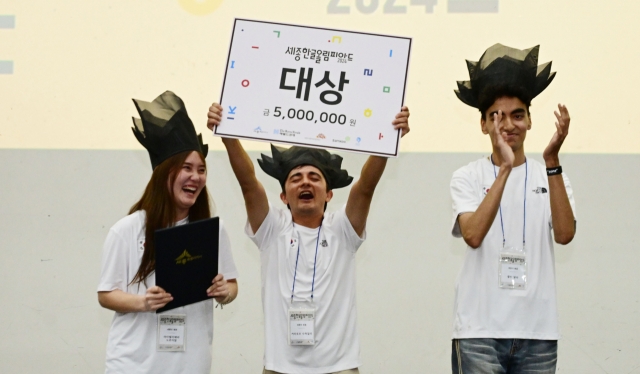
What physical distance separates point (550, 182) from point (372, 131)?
2.16ft

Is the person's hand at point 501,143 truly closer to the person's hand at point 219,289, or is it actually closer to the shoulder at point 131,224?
the person's hand at point 219,289

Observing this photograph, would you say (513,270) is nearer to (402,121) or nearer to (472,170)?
(472,170)

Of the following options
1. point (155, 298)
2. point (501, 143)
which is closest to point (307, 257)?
point (155, 298)

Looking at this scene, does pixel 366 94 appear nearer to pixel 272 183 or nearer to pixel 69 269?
pixel 272 183

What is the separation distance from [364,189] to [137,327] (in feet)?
3.23

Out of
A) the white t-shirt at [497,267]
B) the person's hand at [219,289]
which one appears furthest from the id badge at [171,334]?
the white t-shirt at [497,267]

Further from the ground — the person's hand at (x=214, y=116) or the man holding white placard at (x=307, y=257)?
the person's hand at (x=214, y=116)

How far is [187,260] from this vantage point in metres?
2.64

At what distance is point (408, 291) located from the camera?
3947 mm

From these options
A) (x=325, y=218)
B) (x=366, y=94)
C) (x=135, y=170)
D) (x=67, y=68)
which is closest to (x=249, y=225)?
(x=325, y=218)

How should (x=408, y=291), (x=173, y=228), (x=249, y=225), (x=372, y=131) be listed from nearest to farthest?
(x=173, y=228), (x=372, y=131), (x=249, y=225), (x=408, y=291)

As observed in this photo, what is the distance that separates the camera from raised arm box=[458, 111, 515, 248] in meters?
2.62

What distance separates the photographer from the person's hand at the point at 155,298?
2.58 m

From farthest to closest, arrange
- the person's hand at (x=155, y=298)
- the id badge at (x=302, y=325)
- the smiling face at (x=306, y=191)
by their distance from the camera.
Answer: the smiling face at (x=306, y=191) → the id badge at (x=302, y=325) → the person's hand at (x=155, y=298)
